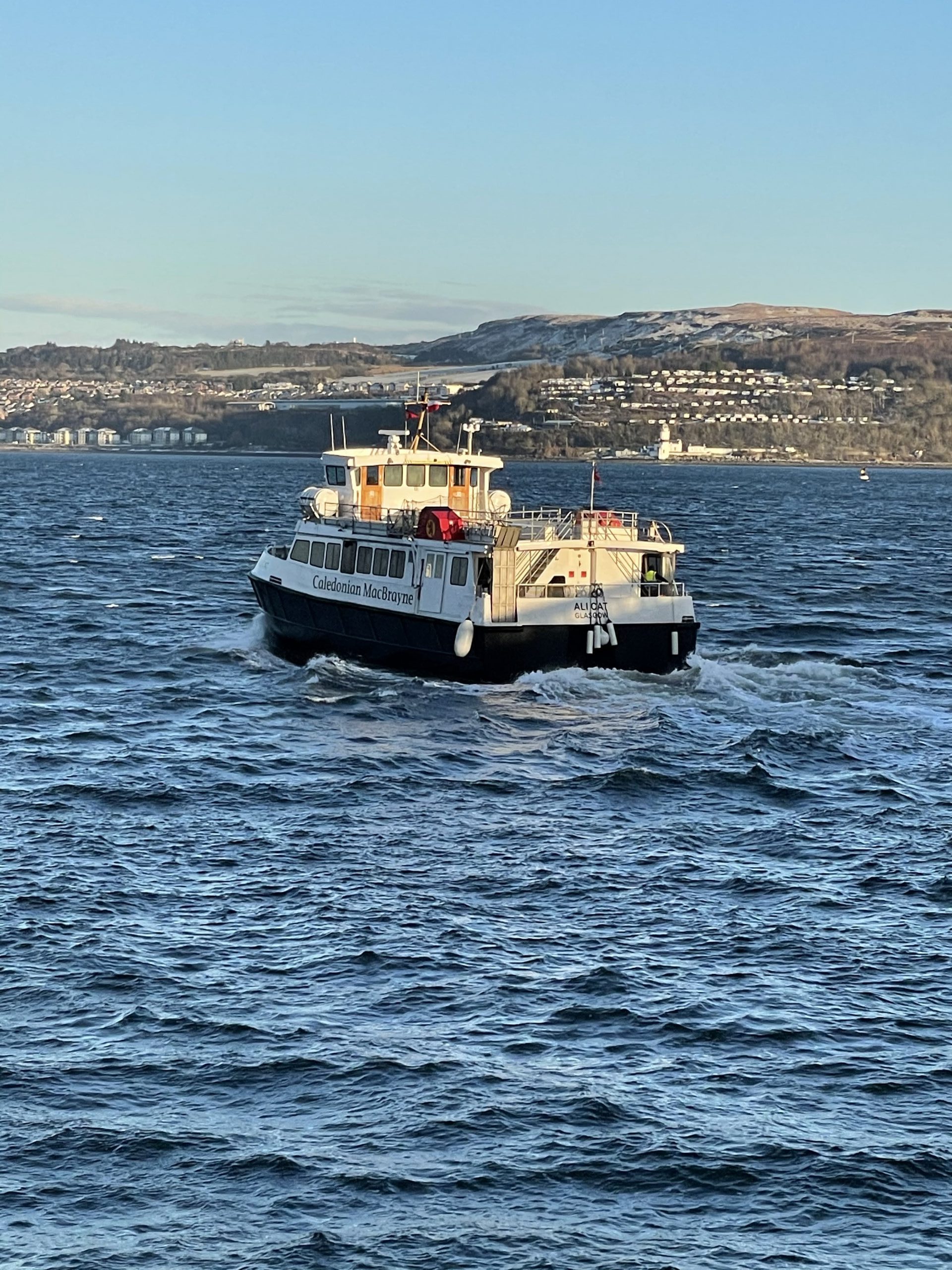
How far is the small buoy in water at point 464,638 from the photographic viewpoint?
44812 mm

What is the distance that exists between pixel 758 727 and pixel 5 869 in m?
19.9

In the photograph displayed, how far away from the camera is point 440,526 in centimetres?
4759

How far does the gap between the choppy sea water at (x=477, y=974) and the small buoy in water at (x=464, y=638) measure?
1.28 meters

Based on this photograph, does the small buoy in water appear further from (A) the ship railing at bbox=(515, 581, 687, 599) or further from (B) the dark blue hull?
(A) the ship railing at bbox=(515, 581, 687, 599)

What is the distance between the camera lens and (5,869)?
2861cm

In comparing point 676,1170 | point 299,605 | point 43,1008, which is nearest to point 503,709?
point 299,605

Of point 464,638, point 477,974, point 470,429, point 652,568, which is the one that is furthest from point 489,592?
point 477,974

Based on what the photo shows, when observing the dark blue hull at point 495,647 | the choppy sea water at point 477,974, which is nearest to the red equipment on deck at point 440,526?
the dark blue hull at point 495,647

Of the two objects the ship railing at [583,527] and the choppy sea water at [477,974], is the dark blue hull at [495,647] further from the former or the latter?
the ship railing at [583,527]

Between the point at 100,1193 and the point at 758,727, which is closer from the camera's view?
the point at 100,1193

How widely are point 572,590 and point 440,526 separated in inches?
171

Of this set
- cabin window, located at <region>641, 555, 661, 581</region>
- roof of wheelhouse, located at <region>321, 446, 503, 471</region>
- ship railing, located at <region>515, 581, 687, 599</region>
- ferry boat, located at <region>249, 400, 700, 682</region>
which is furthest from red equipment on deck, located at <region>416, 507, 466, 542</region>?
roof of wheelhouse, located at <region>321, 446, 503, 471</region>

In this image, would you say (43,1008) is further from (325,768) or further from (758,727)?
(758,727)

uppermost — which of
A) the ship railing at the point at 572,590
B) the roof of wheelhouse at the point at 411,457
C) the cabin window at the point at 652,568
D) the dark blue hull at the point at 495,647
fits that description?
the roof of wheelhouse at the point at 411,457
